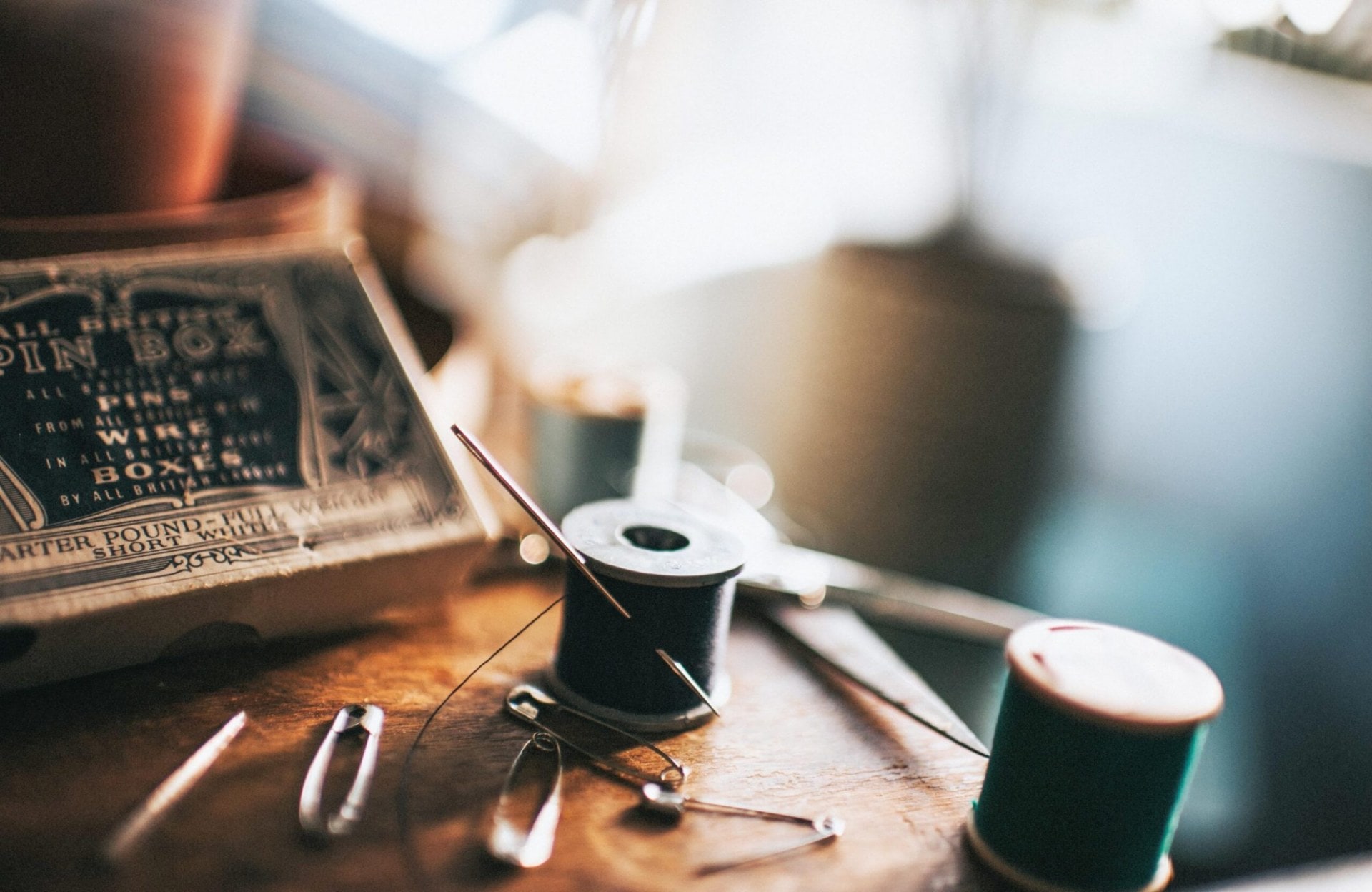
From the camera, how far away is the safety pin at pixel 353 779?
0.52 m

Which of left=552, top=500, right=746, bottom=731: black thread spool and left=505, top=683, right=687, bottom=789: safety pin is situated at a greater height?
left=552, top=500, right=746, bottom=731: black thread spool

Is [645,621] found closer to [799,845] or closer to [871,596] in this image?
[799,845]

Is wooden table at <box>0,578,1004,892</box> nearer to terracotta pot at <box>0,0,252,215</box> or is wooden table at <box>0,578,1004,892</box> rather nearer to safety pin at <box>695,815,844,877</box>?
safety pin at <box>695,815,844,877</box>

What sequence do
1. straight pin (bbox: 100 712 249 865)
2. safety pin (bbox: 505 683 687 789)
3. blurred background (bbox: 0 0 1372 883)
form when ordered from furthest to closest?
blurred background (bbox: 0 0 1372 883) → safety pin (bbox: 505 683 687 789) → straight pin (bbox: 100 712 249 865)

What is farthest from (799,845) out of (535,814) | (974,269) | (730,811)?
(974,269)

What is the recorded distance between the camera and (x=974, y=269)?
4.07ft

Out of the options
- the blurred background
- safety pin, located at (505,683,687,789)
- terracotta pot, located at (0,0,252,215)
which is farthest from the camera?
the blurred background

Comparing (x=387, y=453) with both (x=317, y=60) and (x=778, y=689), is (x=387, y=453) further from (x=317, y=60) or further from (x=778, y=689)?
(x=317, y=60)

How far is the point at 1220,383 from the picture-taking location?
1.42m

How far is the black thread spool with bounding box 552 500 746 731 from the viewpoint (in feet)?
1.98

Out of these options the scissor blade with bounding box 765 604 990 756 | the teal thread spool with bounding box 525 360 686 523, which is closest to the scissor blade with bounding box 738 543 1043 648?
the scissor blade with bounding box 765 604 990 756

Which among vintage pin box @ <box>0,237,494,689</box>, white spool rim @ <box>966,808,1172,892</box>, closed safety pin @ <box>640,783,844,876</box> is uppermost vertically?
vintage pin box @ <box>0,237,494,689</box>

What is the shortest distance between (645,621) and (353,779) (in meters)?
0.20

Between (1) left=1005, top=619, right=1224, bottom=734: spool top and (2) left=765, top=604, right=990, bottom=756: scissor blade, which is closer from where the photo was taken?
(1) left=1005, top=619, right=1224, bottom=734: spool top
